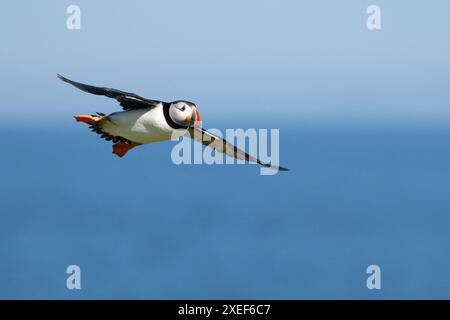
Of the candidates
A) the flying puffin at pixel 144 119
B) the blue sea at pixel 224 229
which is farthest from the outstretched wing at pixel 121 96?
the blue sea at pixel 224 229

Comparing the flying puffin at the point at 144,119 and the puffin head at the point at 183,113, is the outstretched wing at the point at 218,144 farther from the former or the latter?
the puffin head at the point at 183,113

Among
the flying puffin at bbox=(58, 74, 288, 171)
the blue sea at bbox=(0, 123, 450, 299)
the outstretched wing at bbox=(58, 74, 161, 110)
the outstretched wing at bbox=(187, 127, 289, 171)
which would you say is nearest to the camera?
the outstretched wing at bbox=(58, 74, 161, 110)

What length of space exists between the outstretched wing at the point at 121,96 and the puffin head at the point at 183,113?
0.22 meters

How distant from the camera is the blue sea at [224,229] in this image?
3256 cm

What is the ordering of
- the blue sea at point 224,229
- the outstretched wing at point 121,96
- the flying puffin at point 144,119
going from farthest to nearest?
the blue sea at point 224,229, the flying puffin at point 144,119, the outstretched wing at point 121,96

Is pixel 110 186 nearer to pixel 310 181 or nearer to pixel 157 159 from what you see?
pixel 310 181

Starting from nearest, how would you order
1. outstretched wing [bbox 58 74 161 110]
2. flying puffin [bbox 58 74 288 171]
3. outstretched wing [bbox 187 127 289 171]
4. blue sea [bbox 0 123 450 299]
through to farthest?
1. outstretched wing [bbox 58 74 161 110]
2. flying puffin [bbox 58 74 288 171]
3. outstretched wing [bbox 187 127 289 171]
4. blue sea [bbox 0 123 450 299]

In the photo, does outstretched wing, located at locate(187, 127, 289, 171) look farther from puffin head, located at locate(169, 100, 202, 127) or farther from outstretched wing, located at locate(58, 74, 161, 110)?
outstretched wing, located at locate(58, 74, 161, 110)

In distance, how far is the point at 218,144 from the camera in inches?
432

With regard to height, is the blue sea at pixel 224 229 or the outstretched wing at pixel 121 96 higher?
the outstretched wing at pixel 121 96

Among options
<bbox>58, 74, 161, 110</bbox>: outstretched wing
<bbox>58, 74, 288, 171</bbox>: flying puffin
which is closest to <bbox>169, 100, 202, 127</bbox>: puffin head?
<bbox>58, 74, 288, 171</bbox>: flying puffin

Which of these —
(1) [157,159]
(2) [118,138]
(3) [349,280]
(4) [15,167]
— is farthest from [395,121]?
(2) [118,138]

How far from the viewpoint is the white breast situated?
10.2 meters

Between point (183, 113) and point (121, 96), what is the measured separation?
0.60m
